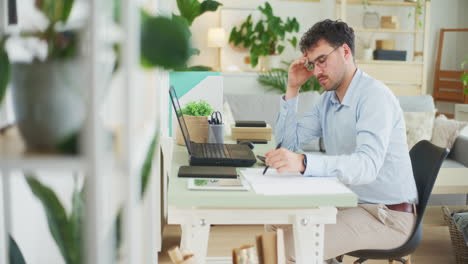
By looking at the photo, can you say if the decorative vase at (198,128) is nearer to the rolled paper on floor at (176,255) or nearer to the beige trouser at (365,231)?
the beige trouser at (365,231)

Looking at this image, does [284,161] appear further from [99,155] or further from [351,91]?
[99,155]

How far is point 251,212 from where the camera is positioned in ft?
5.25

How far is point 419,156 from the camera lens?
7.16ft

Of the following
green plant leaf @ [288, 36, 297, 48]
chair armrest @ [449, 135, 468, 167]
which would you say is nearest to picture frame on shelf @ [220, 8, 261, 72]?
green plant leaf @ [288, 36, 297, 48]

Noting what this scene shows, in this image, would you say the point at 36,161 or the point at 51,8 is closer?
the point at 36,161

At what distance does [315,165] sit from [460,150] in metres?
3.00

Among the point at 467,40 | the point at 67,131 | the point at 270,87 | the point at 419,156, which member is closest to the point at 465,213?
the point at 419,156

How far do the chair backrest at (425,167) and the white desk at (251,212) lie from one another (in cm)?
57

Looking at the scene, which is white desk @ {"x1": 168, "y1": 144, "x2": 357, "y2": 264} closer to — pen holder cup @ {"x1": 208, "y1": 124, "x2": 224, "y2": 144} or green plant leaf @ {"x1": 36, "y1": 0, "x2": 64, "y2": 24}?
pen holder cup @ {"x1": 208, "y1": 124, "x2": 224, "y2": 144}

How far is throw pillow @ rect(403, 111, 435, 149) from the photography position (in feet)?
14.4

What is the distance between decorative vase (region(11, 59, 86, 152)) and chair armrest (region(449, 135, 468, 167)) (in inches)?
159

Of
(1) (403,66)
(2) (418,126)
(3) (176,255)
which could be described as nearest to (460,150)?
(2) (418,126)

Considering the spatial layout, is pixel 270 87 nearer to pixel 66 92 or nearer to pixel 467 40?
pixel 467 40

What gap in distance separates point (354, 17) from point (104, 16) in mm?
6393
